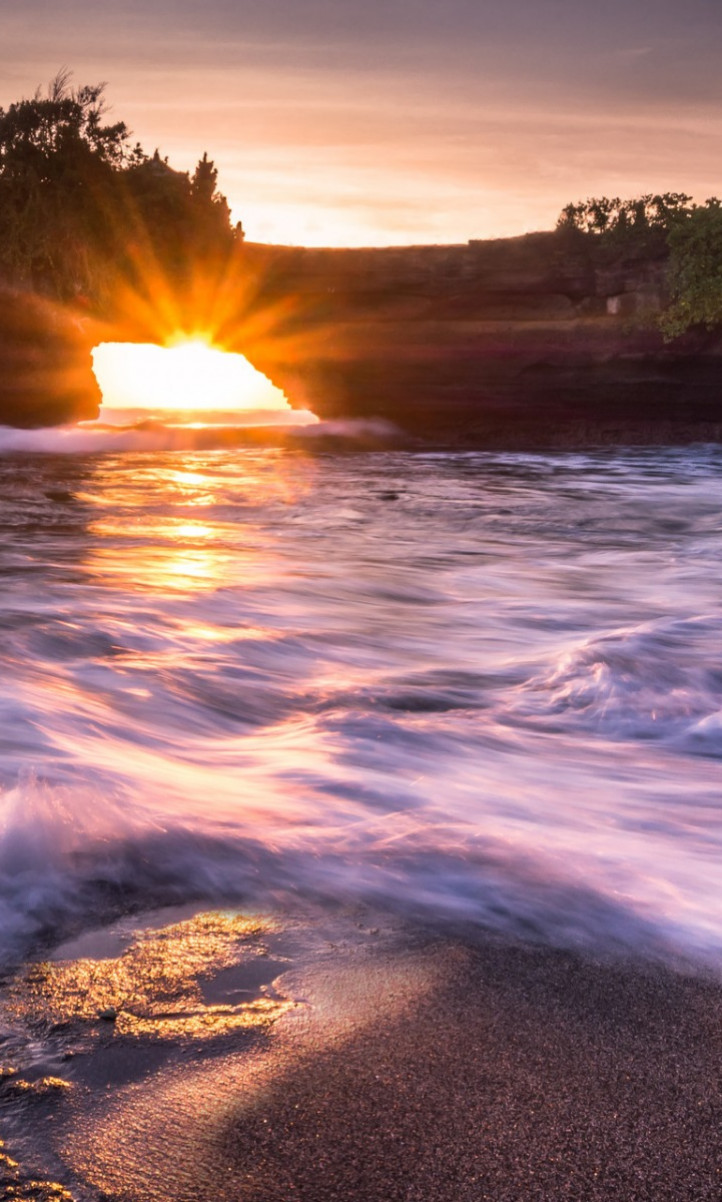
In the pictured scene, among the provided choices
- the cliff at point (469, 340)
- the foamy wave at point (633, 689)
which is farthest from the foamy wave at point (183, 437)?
the foamy wave at point (633, 689)

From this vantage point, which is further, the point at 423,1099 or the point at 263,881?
the point at 263,881

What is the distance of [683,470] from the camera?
18188 mm

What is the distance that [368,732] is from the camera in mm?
3576

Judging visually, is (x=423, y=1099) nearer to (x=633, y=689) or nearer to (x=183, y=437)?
(x=633, y=689)

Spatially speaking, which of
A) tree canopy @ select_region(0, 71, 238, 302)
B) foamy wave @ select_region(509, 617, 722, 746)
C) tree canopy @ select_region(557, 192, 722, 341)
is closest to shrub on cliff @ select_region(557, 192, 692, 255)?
tree canopy @ select_region(557, 192, 722, 341)

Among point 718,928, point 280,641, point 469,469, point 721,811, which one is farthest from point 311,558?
point 469,469

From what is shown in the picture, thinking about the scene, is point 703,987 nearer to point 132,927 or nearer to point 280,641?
point 132,927

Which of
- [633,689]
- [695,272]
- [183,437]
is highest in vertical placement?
[695,272]

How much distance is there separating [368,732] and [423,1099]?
7.06 ft

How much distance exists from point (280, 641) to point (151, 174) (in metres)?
22.5

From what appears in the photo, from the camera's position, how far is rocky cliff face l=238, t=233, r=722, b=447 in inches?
936

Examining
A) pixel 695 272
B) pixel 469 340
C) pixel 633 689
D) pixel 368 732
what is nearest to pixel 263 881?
pixel 368 732

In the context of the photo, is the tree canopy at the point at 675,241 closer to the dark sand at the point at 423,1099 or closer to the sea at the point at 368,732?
the sea at the point at 368,732

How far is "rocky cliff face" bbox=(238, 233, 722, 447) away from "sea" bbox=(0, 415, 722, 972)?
15.3 metres
